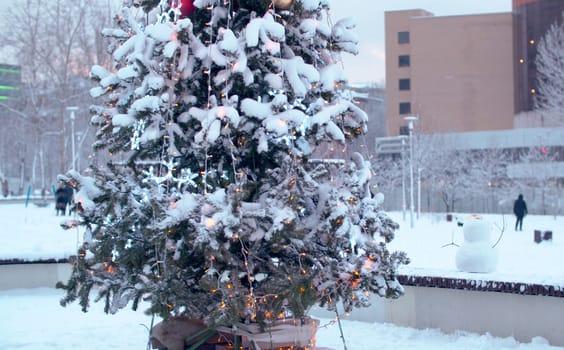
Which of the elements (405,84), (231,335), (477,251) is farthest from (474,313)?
(405,84)

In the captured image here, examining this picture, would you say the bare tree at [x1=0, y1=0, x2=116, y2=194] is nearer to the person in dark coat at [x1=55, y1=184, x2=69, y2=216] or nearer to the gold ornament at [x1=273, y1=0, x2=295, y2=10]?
the person in dark coat at [x1=55, y1=184, x2=69, y2=216]

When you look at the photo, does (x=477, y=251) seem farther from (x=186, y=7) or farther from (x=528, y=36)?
(x=528, y=36)

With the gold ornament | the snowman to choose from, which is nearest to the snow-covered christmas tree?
the gold ornament

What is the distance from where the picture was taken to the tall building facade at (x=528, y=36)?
187ft

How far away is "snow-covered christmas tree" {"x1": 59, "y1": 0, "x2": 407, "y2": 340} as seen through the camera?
18.1 feet

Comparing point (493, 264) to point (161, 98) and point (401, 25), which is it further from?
point (401, 25)

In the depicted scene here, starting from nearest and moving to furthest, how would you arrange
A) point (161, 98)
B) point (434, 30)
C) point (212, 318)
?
point (212, 318) < point (161, 98) < point (434, 30)

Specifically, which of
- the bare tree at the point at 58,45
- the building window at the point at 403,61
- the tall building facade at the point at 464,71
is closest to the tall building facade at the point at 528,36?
the tall building facade at the point at 464,71

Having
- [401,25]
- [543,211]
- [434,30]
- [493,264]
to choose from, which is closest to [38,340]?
[493,264]

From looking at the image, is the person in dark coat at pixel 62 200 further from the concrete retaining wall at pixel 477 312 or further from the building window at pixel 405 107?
the building window at pixel 405 107

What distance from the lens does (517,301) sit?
898cm

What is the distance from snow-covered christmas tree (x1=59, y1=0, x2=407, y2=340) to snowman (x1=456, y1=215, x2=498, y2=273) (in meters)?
4.65

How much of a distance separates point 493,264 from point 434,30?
5949 centimetres

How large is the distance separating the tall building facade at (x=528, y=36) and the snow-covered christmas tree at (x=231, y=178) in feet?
177
